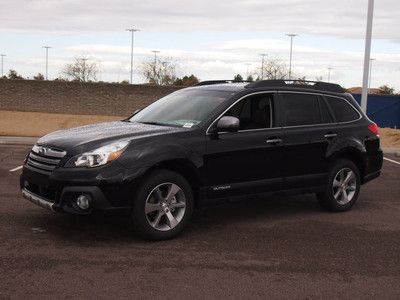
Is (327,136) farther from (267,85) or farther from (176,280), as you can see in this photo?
(176,280)

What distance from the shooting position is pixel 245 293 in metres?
4.43

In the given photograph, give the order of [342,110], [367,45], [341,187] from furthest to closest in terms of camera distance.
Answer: [367,45] → [342,110] → [341,187]

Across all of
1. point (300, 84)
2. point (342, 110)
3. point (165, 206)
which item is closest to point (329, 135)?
point (342, 110)

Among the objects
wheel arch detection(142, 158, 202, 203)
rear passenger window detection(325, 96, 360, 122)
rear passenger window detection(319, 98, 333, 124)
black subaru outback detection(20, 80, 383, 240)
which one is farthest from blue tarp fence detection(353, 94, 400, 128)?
wheel arch detection(142, 158, 202, 203)

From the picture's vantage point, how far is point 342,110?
774cm

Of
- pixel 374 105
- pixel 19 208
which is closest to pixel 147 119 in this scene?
pixel 19 208

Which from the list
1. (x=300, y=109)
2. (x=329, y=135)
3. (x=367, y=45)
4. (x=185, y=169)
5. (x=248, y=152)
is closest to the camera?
Result: (x=185, y=169)

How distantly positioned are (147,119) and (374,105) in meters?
30.0

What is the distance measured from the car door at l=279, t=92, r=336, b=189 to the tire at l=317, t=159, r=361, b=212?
181mm

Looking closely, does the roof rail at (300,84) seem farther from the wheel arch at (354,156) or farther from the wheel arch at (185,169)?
the wheel arch at (185,169)

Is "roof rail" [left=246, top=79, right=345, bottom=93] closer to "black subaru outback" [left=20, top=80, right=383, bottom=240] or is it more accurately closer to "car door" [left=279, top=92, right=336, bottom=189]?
"black subaru outback" [left=20, top=80, right=383, bottom=240]

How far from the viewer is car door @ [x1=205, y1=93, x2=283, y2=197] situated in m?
6.21

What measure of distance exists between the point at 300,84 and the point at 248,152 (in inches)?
60.3

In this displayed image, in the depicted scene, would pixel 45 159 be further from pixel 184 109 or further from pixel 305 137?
pixel 305 137
